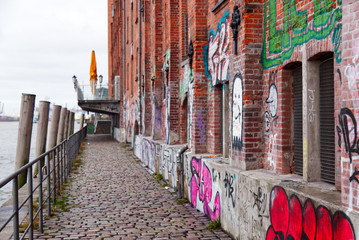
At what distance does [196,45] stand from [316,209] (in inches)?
229

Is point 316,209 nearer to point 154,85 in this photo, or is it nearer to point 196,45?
point 196,45

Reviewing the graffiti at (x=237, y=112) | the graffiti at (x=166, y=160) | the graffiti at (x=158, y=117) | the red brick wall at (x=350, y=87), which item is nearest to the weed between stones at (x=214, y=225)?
the graffiti at (x=237, y=112)

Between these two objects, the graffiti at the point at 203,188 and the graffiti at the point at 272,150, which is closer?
the graffiti at the point at 272,150

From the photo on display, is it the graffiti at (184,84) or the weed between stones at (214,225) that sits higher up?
the graffiti at (184,84)

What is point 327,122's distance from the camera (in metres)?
4.64

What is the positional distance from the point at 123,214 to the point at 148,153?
7.63m

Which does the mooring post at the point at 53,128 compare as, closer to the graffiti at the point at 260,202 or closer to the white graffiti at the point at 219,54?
the white graffiti at the point at 219,54

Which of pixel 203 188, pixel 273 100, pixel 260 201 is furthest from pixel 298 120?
pixel 203 188

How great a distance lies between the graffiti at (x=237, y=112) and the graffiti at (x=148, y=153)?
774 cm

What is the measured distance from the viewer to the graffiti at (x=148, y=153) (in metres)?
14.3

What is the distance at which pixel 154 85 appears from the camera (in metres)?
15.1

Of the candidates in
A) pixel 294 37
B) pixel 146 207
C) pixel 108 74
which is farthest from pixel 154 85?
pixel 108 74

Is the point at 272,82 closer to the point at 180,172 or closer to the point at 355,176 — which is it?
the point at 355,176

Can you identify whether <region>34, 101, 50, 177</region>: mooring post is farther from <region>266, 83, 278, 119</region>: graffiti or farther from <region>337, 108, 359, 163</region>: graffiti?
<region>337, 108, 359, 163</region>: graffiti
